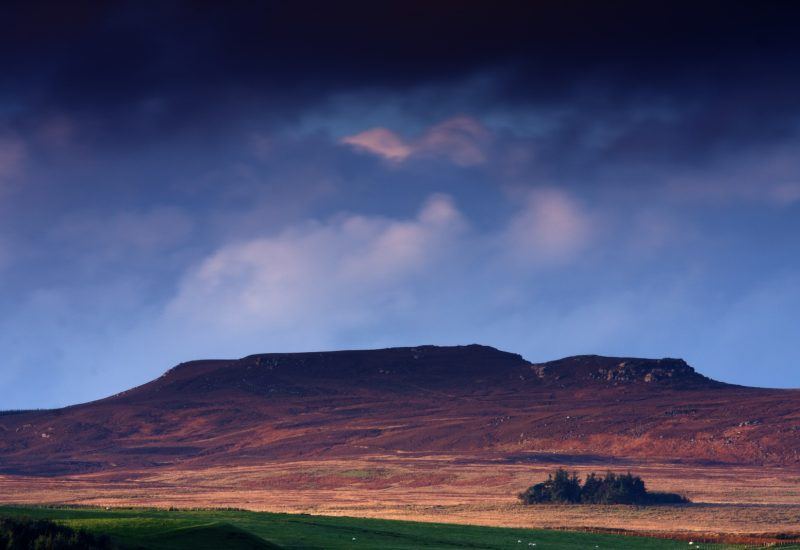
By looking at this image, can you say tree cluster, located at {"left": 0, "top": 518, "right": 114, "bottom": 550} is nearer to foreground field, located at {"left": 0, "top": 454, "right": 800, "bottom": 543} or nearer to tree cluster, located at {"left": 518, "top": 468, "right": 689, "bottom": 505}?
foreground field, located at {"left": 0, "top": 454, "right": 800, "bottom": 543}

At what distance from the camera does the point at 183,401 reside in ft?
647

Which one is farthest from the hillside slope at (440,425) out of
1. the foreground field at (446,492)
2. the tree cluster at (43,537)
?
the tree cluster at (43,537)

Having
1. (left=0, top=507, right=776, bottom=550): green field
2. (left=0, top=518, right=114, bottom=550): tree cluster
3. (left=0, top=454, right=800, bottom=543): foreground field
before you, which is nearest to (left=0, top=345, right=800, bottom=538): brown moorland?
(left=0, top=454, right=800, bottom=543): foreground field

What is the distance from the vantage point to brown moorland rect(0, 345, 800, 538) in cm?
8725

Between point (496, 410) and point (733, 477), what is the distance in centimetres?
6016

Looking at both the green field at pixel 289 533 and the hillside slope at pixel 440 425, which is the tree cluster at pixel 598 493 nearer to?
the green field at pixel 289 533

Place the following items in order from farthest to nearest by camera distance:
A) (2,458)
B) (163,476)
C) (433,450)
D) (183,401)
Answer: (183,401)
(2,458)
(433,450)
(163,476)

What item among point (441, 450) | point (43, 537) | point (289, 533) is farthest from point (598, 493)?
point (43, 537)

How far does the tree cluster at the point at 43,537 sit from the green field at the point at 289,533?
149 cm

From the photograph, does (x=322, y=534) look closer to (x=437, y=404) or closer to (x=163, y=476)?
(x=163, y=476)

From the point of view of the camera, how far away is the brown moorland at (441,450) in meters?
87.2

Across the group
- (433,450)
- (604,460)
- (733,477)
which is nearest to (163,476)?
(433,450)

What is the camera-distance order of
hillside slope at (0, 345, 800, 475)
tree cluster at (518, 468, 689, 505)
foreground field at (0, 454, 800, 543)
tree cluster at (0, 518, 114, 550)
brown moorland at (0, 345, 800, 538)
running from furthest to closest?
hillside slope at (0, 345, 800, 475)
tree cluster at (518, 468, 689, 505)
brown moorland at (0, 345, 800, 538)
foreground field at (0, 454, 800, 543)
tree cluster at (0, 518, 114, 550)

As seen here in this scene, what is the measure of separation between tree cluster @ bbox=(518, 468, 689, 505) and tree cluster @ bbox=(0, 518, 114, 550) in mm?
59878
